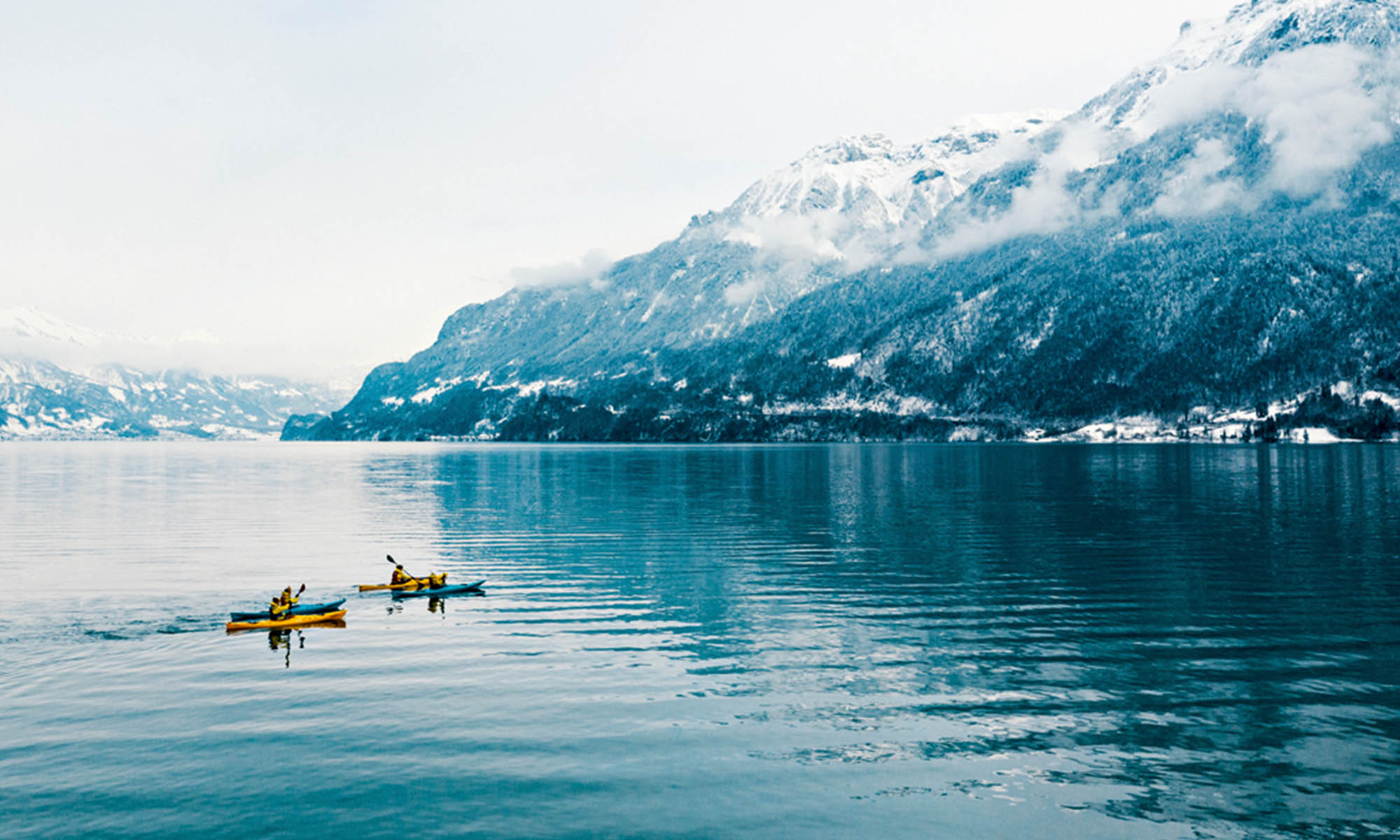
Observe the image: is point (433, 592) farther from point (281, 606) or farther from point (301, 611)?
point (281, 606)

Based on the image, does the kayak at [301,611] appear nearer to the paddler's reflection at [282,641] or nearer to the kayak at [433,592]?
the paddler's reflection at [282,641]

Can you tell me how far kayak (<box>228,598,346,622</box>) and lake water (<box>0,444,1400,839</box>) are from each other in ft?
5.41

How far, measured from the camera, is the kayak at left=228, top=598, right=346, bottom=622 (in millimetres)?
50250

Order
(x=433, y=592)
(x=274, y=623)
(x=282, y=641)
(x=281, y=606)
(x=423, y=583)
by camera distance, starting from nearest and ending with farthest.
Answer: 1. (x=282, y=641)
2. (x=274, y=623)
3. (x=281, y=606)
4. (x=433, y=592)
5. (x=423, y=583)

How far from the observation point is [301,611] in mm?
51844

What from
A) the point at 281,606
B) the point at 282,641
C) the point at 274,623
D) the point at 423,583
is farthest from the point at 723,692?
the point at 423,583

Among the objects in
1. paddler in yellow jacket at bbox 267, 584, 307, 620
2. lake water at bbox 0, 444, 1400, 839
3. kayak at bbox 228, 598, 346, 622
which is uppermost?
paddler in yellow jacket at bbox 267, 584, 307, 620

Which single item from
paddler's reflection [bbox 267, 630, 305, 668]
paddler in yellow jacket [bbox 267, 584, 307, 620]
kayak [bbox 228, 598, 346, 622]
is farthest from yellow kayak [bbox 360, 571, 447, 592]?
paddler's reflection [bbox 267, 630, 305, 668]

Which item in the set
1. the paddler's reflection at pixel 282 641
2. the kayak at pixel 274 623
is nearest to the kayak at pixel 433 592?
the kayak at pixel 274 623

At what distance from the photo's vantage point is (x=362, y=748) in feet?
102

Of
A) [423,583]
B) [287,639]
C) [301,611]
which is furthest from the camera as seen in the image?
[423,583]

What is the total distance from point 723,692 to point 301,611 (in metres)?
27.3

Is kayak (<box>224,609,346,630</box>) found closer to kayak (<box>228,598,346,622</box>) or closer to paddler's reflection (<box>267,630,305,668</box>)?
kayak (<box>228,598,346,622</box>)

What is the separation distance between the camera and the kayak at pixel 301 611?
50250 mm
